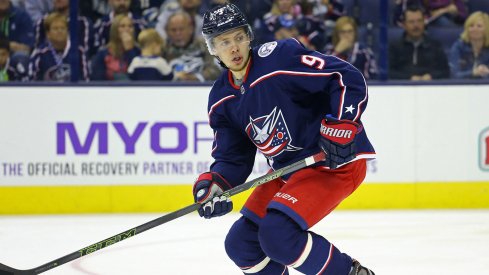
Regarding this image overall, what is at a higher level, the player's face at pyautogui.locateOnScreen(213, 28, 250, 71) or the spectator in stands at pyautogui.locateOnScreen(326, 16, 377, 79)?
the player's face at pyautogui.locateOnScreen(213, 28, 250, 71)

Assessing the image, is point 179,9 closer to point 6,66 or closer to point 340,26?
point 340,26

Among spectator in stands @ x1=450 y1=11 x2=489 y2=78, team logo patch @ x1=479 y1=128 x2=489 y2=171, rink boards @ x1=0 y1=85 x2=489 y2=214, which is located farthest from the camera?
spectator in stands @ x1=450 y1=11 x2=489 y2=78

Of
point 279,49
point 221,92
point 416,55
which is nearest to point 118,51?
point 416,55

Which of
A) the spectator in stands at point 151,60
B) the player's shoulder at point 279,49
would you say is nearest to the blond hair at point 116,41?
the spectator in stands at point 151,60

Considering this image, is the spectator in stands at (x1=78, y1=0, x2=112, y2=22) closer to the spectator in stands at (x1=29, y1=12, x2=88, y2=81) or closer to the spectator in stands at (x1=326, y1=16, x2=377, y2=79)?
the spectator in stands at (x1=29, y1=12, x2=88, y2=81)

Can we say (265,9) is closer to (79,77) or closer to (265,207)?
(79,77)

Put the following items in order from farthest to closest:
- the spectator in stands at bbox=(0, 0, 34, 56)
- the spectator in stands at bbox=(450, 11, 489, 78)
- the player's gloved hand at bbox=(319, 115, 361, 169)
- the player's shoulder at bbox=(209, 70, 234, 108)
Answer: the spectator in stands at bbox=(450, 11, 489, 78), the spectator in stands at bbox=(0, 0, 34, 56), the player's shoulder at bbox=(209, 70, 234, 108), the player's gloved hand at bbox=(319, 115, 361, 169)

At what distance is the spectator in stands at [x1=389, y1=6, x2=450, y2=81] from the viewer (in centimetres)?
622

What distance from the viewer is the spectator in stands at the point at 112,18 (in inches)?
244

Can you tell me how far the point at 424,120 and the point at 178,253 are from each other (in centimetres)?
216

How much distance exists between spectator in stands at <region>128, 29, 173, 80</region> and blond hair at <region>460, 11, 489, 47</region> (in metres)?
1.99

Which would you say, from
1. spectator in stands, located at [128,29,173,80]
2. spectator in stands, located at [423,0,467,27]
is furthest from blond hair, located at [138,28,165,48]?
spectator in stands, located at [423,0,467,27]

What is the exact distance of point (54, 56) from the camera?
6.16 metres

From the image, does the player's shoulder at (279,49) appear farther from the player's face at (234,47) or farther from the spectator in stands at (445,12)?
the spectator in stands at (445,12)
